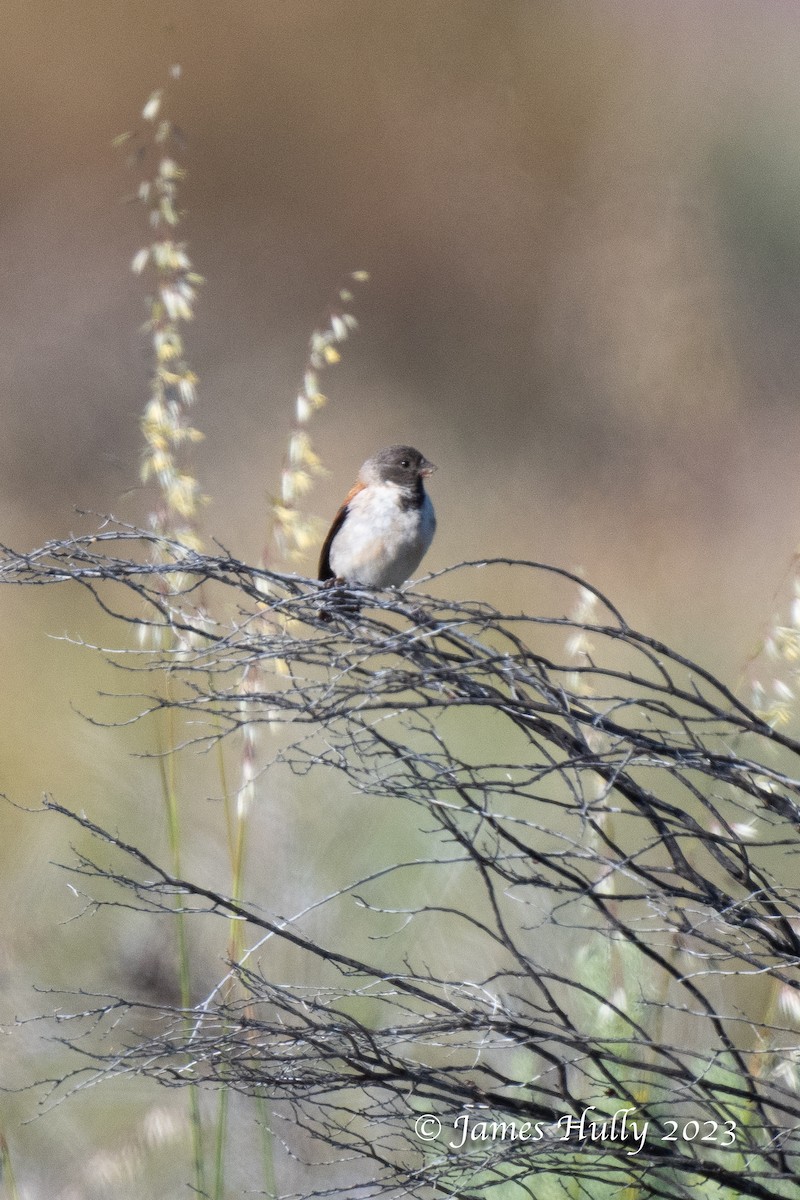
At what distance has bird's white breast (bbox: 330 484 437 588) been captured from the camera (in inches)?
104

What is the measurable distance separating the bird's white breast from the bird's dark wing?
68 mm

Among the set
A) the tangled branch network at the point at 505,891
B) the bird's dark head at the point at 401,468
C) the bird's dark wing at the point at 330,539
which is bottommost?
the tangled branch network at the point at 505,891

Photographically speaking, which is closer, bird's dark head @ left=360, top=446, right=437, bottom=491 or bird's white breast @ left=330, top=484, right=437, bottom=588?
bird's white breast @ left=330, top=484, right=437, bottom=588

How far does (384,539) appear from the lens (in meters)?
2.64

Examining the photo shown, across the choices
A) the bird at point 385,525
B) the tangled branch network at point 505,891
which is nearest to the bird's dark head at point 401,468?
the bird at point 385,525

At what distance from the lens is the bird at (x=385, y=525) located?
264 centimetres

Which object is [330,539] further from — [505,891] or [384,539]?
[505,891]

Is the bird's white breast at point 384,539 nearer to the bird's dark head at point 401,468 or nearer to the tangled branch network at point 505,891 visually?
the bird's dark head at point 401,468

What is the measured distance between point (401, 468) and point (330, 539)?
0.24 metres

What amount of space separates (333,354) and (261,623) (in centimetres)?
60

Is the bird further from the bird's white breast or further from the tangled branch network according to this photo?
the tangled branch network

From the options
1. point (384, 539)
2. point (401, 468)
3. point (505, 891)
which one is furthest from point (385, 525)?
point (505, 891)

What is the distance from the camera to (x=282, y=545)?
1.89 m

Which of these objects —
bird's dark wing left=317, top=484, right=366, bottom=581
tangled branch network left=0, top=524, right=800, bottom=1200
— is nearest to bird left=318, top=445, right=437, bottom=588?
bird's dark wing left=317, top=484, right=366, bottom=581
